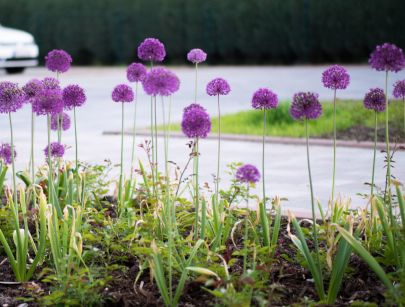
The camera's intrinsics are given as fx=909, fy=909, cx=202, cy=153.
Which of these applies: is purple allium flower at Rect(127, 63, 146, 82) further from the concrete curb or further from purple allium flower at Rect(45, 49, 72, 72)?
the concrete curb

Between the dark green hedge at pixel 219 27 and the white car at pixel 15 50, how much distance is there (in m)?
5.05

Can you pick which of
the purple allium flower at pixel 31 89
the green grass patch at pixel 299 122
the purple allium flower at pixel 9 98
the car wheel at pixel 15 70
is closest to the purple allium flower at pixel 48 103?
the purple allium flower at pixel 9 98

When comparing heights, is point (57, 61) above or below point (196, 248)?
above

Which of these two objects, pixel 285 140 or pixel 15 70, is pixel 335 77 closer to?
pixel 285 140

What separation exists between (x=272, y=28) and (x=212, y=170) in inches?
658

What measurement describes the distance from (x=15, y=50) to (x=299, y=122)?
41.2 feet

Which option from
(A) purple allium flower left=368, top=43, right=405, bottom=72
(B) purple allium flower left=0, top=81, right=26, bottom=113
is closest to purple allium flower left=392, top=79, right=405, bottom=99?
(A) purple allium flower left=368, top=43, right=405, bottom=72

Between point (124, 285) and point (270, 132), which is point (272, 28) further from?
point (124, 285)

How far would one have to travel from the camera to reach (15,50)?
22.0 meters

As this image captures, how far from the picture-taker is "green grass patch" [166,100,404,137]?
1042cm

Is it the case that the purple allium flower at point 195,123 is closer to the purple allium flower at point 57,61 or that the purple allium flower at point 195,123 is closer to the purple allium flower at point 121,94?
the purple allium flower at point 121,94

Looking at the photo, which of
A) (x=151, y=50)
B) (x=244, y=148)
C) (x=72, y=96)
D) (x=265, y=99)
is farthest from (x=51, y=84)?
(x=244, y=148)

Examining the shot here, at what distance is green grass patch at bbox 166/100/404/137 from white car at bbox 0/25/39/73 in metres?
11.3

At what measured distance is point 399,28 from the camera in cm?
2277
